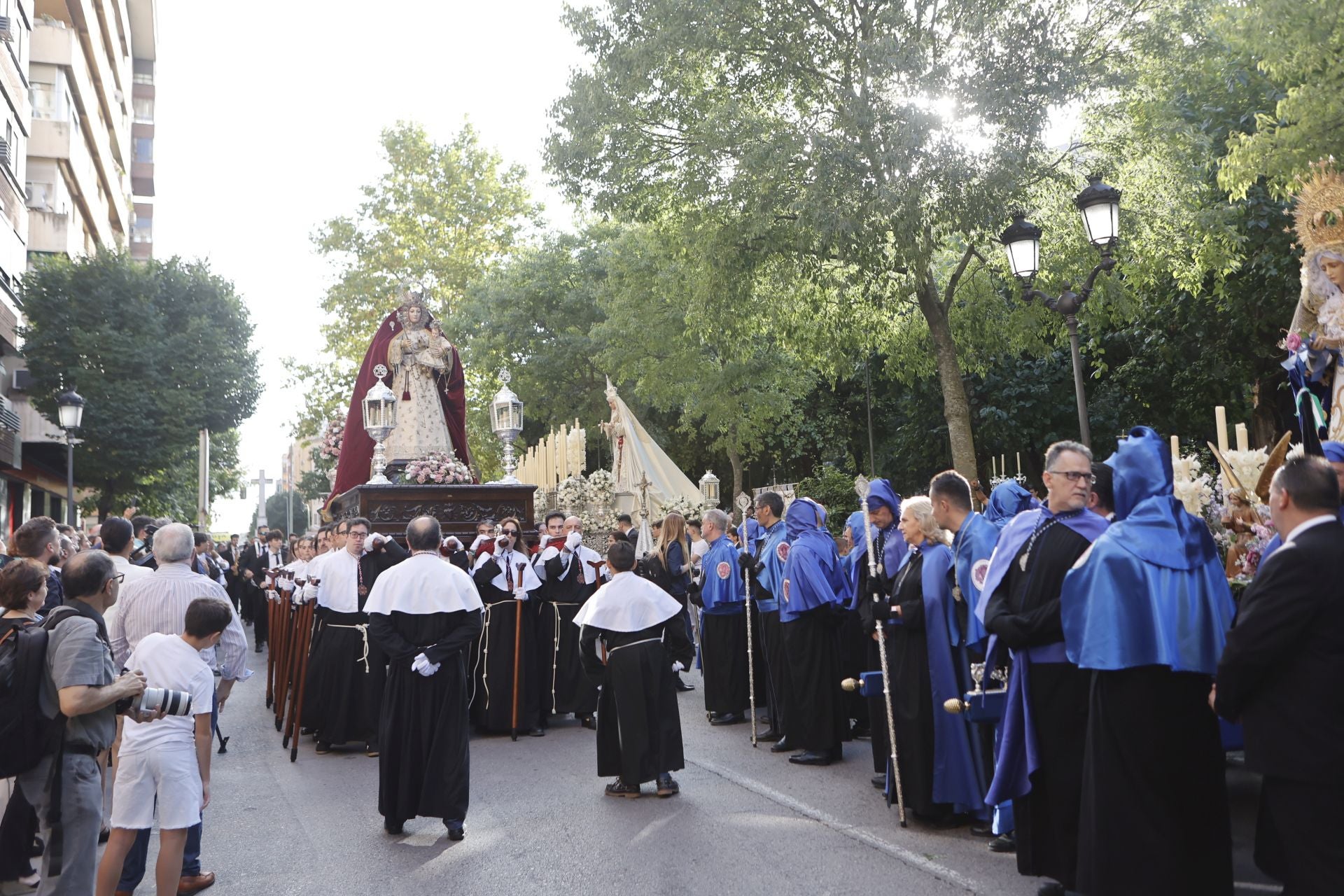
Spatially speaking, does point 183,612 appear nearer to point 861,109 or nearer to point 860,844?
point 860,844

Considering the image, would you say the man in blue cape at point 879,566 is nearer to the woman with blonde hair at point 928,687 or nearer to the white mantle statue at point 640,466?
the woman with blonde hair at point 928,687

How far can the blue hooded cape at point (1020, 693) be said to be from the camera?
5441mm

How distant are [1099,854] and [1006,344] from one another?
57.4ft

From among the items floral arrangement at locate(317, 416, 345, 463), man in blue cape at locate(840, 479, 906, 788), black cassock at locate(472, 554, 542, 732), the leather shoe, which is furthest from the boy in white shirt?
floral arrangement at locate(317, 416, 345, 463)

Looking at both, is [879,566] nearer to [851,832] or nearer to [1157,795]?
[851,832]

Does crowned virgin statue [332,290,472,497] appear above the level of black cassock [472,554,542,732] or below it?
above

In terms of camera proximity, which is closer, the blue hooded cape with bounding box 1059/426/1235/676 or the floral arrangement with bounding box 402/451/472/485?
the blue hooded cape with bounding box 1059/426/1235/676

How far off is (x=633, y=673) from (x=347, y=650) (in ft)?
11.9

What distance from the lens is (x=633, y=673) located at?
8.29m

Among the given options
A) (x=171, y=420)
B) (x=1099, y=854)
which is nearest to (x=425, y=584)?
(x=1099, y=854)

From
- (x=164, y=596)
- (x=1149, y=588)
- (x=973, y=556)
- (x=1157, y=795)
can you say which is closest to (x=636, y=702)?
(x=973, y=556)

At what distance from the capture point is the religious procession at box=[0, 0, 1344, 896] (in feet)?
16.1

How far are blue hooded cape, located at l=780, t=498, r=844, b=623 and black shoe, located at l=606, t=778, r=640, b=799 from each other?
2.09 m

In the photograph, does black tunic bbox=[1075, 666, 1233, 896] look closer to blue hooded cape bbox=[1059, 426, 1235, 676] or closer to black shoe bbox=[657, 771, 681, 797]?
blue hooded cape bbox=[1059, 426, 1235, 676]
